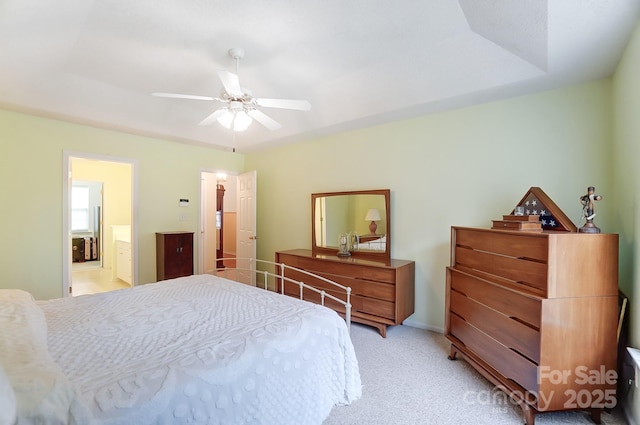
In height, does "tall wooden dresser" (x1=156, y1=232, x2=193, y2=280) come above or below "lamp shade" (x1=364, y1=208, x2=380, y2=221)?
below

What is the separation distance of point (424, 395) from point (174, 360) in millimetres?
1842

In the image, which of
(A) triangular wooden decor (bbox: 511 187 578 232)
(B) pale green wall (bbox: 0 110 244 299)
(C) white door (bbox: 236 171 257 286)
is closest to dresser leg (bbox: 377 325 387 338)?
(A) triangular wooden decor (bbox: 511 187 578 232)

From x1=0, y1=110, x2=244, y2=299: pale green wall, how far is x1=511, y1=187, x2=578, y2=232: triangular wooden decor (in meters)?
4.76

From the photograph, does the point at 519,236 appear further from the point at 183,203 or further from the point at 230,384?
the point at 183,203

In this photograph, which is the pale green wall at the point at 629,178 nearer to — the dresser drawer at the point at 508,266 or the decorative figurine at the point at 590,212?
the decorative figurine at the point at 590,212

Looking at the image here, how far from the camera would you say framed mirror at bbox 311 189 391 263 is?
365 centimetres

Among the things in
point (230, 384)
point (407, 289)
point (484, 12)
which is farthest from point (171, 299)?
point (484, 12)

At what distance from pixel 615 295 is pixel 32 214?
218 inches

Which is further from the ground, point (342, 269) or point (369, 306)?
point (342, 269)

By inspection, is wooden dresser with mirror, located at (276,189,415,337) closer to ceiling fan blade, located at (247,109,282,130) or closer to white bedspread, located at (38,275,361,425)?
white bedspread, located at (38,275,361,425)

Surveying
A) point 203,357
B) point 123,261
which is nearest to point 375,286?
point 203,357

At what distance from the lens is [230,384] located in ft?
4.03

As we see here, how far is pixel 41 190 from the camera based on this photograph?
138 inches

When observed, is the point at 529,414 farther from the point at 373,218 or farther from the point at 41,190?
the point at 41,190
